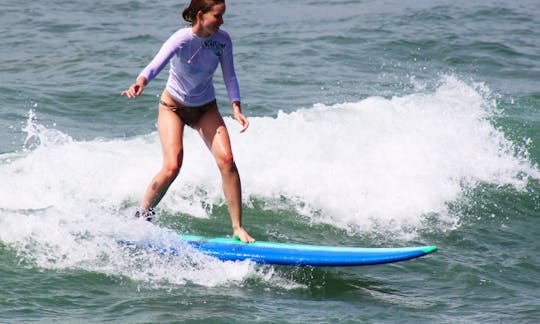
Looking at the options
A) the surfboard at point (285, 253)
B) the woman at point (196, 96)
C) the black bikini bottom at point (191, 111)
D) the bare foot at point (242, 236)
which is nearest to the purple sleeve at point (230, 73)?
the woman at point (196, 96)

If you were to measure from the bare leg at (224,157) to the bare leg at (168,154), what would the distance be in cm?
19

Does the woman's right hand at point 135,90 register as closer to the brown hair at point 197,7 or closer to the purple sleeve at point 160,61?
the purple sleeve at point 160,61

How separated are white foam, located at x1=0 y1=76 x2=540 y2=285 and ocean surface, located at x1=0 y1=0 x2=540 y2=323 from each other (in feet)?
0.07

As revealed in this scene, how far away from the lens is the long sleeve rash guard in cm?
684

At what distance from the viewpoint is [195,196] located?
29.7 ft

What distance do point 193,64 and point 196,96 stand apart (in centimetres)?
27

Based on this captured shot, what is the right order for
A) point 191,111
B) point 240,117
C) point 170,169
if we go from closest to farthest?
point 240,117
point 170,169
point 191,111

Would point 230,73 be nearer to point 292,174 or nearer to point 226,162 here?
point 226,162

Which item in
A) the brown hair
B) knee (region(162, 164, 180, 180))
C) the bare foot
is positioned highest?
the brown hair

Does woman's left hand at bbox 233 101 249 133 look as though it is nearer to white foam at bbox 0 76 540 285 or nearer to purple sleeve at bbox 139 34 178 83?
purple sleeve at bbox 139 34 178 83

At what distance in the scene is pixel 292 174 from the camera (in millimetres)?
9703

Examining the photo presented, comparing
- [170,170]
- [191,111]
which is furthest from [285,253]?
[191,111]

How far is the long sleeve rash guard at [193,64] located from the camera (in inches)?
269

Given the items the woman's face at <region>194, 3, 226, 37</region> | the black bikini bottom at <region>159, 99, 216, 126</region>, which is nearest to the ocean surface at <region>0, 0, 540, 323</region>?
the black bikini bottom at <region>159, 99, 216, 126</region>
